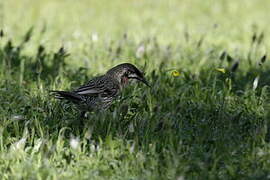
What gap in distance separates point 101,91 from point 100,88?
0.16 ft

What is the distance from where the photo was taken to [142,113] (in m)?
5.84

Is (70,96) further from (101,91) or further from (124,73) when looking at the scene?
(124,73)

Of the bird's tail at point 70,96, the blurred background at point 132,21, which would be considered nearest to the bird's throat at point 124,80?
the bird's tail at point 70,96

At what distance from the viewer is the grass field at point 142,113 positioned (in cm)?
459

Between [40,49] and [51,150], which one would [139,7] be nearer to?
[40,49]

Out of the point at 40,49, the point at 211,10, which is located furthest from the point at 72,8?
the point at 40,49

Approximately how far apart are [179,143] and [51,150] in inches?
38.4

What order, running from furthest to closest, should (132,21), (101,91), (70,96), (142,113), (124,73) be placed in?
(132,21)
(124,73)
(142,113)
(101,91)
(70,96)

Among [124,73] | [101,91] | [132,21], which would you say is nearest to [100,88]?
[101,91]

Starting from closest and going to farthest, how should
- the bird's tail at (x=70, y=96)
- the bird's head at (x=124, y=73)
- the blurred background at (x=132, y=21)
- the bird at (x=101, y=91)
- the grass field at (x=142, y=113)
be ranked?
the grass field at (x=142, y=113) → the bird's tail at (x=70, y=96) → the bird at (x=101, y=91) → the bird's head at (x=124, y=73) → the blurred background at (x=132, y=21)

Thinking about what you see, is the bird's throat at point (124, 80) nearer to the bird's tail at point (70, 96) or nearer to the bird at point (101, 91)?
the bird at point (101, 91)

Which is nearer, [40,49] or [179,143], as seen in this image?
[179,143]

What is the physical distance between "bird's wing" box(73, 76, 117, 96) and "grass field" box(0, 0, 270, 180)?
0.19 metres

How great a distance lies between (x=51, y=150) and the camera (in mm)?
4441
